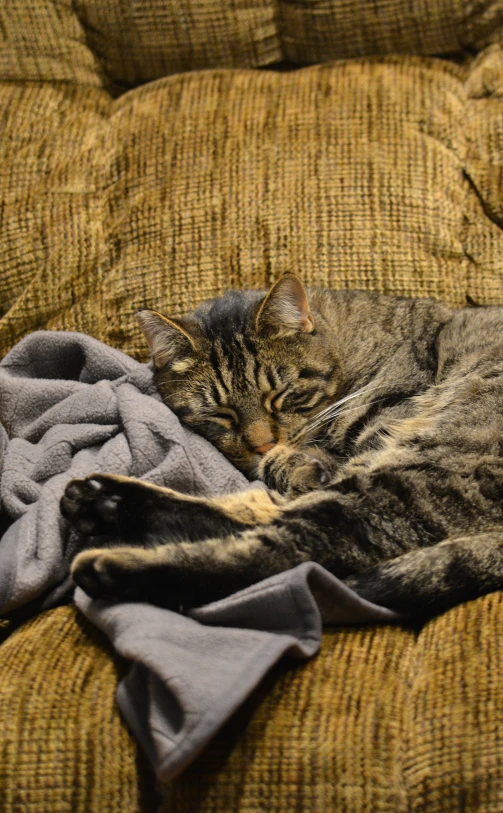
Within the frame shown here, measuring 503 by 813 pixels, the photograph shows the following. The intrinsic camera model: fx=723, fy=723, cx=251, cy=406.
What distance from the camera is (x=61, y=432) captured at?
1.52 metres

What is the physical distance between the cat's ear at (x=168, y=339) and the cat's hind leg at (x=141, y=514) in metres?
0.42

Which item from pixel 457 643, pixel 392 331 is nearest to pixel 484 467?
pixel 457 643

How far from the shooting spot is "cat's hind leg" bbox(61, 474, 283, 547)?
1258 mm

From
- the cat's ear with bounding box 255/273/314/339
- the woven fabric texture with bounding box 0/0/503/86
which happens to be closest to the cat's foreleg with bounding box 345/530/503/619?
the cat's ear with bounding box 255/273/314/339

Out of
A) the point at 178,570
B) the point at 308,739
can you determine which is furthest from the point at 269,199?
the point at 308,739

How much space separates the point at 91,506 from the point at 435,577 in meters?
0.59

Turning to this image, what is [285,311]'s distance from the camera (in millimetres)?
1624

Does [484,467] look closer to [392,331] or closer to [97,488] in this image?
[392,331]

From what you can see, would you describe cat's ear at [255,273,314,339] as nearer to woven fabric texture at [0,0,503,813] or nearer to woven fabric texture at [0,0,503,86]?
woven fabric texture at [0,0,503,813]

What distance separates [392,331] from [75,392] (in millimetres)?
746

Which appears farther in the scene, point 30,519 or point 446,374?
point 446,374

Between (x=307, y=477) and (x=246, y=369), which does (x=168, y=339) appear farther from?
(x=307, y=477)

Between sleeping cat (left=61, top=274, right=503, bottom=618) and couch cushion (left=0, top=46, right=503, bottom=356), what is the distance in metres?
0.16

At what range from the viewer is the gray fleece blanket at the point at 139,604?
0.95m
